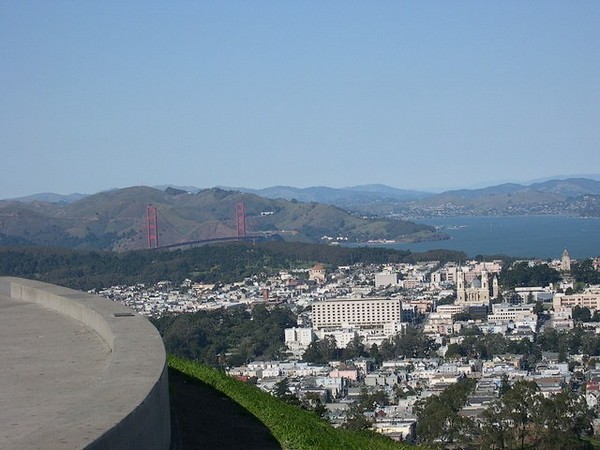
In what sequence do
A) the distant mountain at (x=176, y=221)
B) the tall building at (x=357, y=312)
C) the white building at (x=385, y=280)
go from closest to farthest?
the tall building at (x=357, y=312) < the white building at (x=385, y=280) < the distant mountain at (x=176, y=221)

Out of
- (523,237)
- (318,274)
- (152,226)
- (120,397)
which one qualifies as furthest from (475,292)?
(523,237)

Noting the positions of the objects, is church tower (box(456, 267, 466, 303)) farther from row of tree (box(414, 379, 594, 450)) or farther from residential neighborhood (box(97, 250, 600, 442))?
row of tree (box(414, 379, 594, 450))

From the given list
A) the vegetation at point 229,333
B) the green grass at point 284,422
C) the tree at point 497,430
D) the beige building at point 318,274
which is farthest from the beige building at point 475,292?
the green grass at point 284,422

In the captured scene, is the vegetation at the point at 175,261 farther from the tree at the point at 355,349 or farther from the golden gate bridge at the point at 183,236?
the tree at the point at 355,349

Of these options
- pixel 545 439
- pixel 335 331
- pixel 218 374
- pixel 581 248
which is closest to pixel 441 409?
Answer: pixel 545 439

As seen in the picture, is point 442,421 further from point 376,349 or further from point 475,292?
point 475,292

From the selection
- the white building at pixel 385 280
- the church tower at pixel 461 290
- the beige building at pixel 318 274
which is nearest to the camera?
the church tower at pixel 461 290
